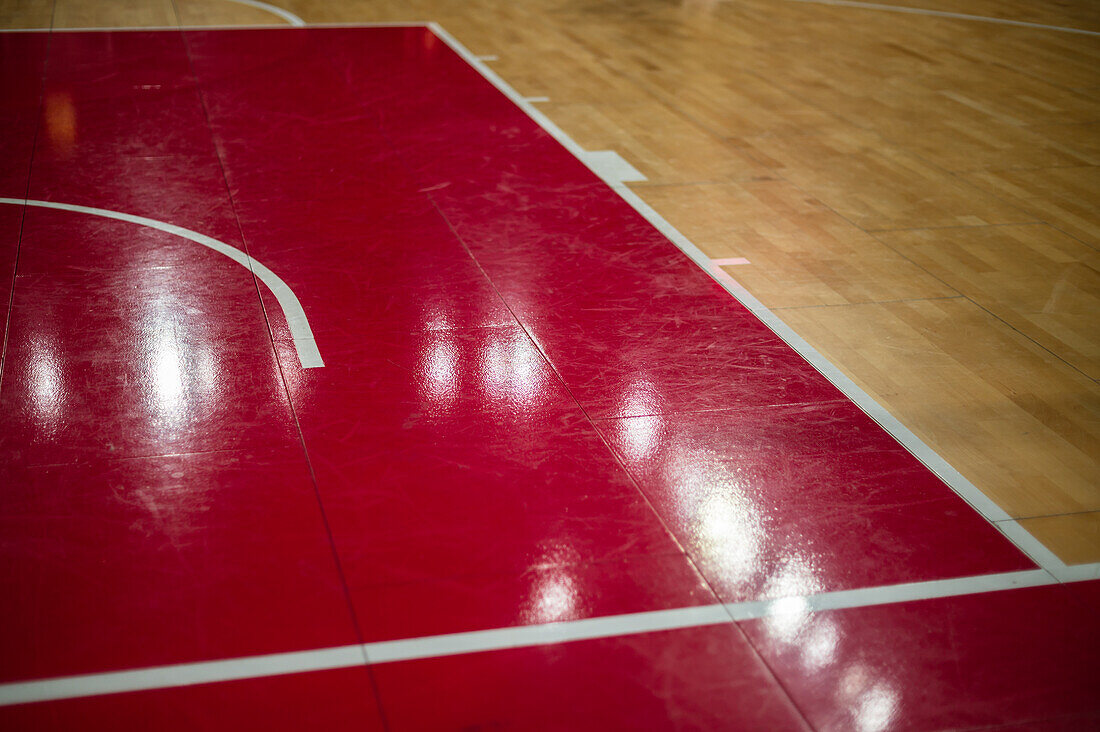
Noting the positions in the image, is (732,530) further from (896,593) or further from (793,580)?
(896,593)

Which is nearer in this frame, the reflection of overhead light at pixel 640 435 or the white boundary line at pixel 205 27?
the reflection of overhead light at pixel 640 435

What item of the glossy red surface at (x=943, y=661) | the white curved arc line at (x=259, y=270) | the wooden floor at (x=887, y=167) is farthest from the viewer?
the white curved arc line at (x=259, y=270)

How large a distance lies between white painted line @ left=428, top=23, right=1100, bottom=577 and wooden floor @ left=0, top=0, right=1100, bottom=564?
7 cm

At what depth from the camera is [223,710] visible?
2719 millimetres

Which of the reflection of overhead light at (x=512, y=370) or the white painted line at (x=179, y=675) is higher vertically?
the reflection of overhead light at (x=512, y=370)

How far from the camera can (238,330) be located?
4695mm

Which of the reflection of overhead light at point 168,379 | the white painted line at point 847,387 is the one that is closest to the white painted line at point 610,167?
the white painted line at point 847,387

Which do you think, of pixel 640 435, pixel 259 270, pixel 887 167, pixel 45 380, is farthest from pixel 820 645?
pixel 887 167

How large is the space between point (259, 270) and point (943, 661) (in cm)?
376

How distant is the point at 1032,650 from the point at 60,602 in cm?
298

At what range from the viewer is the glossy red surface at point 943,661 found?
288cm

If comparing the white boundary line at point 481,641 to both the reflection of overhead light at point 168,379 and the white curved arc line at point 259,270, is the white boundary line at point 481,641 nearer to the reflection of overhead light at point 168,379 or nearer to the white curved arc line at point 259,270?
the reflection of overhead light at point 168,379

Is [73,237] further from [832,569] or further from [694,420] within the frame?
[832,569]

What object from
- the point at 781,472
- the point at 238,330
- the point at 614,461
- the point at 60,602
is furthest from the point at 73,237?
the point at 781,472
